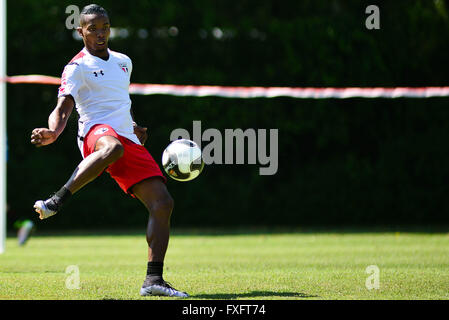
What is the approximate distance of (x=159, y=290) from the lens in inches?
247

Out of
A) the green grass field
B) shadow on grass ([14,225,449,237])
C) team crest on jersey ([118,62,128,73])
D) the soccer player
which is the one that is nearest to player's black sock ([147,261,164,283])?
the soccer player

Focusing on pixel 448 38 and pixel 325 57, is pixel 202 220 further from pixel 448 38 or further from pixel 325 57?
pixel 448 38

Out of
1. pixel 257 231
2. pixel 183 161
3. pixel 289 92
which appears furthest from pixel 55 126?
pixel 257 231

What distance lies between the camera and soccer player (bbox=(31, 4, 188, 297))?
20.8 ft

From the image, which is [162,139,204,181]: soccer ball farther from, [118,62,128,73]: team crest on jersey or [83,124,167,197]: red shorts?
[118,62,128,73]: team crest on jersey

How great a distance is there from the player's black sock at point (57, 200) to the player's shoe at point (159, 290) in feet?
3.19

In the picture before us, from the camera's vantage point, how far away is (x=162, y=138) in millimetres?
18391

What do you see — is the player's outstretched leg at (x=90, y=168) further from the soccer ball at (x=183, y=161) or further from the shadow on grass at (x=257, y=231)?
the shadow on grass at (x=257, y=231)

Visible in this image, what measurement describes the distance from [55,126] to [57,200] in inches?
24.1

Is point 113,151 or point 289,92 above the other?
point 289,92

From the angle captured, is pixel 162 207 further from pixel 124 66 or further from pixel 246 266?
pixel 246 266

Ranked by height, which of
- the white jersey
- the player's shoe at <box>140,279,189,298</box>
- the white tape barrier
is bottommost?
the player's shoe at <box>140,279,189,298</box>
